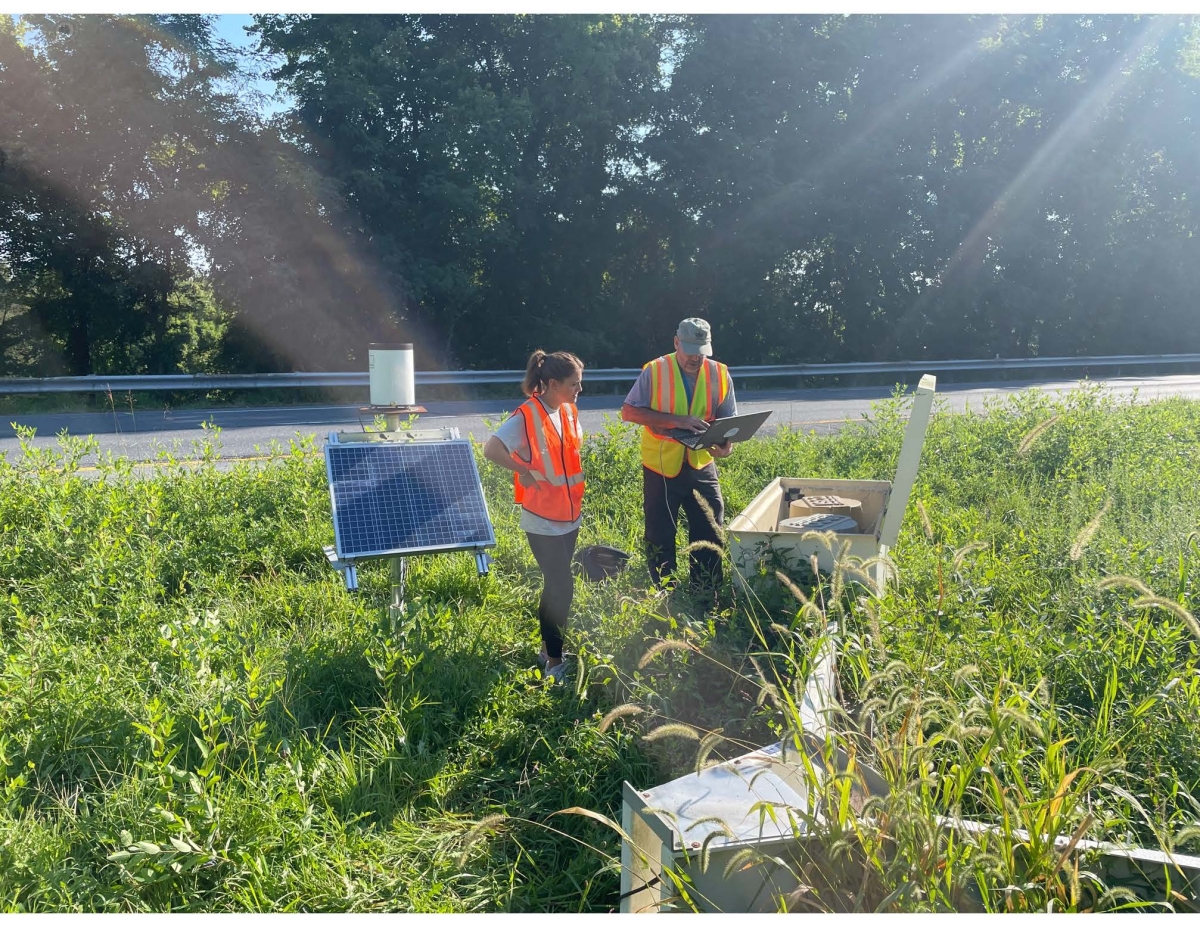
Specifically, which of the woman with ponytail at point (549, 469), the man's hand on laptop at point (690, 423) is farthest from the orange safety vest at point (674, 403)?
the woman with ponytail at point (549, 469)

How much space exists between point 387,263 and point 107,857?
715 inches

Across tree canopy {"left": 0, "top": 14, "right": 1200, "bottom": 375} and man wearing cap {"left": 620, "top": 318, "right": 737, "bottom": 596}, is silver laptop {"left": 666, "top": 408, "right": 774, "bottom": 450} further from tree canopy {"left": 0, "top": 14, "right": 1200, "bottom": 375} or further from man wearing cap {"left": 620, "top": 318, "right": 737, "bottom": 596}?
tree canopy {"left": 0, "top": 14, "right": 1200, "bottom": 375}

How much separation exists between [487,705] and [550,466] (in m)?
1.29

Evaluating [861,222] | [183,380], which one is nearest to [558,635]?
[183,380]

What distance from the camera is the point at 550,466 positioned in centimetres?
442

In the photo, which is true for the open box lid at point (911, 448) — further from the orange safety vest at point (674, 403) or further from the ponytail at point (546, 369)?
the ponytail at point (546, 369)

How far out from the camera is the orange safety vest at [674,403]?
5434 mm

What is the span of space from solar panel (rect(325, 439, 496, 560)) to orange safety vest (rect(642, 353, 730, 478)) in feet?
4.26

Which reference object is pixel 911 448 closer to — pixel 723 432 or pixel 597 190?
pixel 723 432

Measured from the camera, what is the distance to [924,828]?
2.15 m

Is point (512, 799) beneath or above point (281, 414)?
beneath

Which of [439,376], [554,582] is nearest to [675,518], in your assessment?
[554,582]

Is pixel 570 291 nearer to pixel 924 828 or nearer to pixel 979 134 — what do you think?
pixel 979 134

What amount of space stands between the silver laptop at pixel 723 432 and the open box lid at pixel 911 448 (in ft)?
3.53
